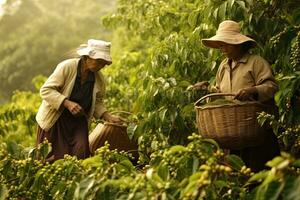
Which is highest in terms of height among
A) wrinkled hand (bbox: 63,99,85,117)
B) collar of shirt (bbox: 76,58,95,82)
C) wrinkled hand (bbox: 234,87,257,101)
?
collar of shirt (bbox: 76,58,95,82)

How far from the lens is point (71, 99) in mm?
4234

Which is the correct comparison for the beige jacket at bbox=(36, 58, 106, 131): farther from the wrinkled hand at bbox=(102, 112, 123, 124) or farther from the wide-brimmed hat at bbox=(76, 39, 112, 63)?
the wrinkled hand at bbox=(102, 112, 123, 124)

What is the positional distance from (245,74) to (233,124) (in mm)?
401

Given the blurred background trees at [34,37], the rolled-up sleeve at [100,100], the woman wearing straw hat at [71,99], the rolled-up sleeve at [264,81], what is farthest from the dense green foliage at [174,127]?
the blurred background trees at [34,37]

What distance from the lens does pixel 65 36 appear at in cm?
1936

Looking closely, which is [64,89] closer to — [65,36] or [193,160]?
[193,160]

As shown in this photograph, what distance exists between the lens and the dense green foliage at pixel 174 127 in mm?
2168

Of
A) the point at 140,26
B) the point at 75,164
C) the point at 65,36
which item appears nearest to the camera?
the point at 75,164

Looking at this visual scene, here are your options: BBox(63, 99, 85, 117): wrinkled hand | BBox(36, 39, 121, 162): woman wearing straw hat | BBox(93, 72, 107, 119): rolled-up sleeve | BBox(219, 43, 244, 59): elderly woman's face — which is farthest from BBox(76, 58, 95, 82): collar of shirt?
BBox(219, 43, 244, 59): elderly woman's face

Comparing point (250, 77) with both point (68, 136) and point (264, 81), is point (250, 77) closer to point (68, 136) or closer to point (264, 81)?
point (264, 81)

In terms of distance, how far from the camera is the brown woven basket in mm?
3287

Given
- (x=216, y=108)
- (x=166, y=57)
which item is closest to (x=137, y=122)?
(x=166, y=57)

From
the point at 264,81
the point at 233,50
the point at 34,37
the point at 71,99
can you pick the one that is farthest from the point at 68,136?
the point at 34,37

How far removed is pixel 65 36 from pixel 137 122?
1526cm
